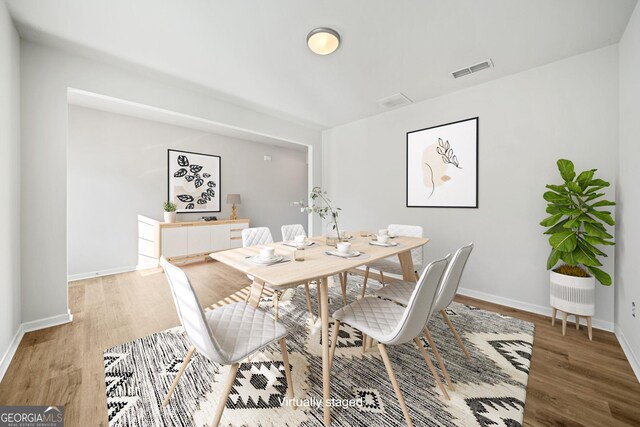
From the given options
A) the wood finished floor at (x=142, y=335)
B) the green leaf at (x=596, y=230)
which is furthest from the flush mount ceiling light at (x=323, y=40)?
the wood finished floor at (x=142, y=335)

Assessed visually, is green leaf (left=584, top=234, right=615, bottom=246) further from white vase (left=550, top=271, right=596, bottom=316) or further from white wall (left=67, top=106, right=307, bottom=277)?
white wall (left=67, top=106, right=307, bottom=277)

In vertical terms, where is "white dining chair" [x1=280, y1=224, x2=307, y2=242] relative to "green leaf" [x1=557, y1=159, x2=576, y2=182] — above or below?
below

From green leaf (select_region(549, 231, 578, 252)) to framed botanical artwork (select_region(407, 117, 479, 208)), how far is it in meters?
0.93

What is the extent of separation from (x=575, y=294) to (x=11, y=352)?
4.60 metres

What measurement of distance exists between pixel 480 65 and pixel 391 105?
119cm

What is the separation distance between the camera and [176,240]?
433cm

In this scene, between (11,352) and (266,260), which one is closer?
(266,260)

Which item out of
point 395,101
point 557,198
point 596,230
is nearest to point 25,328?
point 395,101

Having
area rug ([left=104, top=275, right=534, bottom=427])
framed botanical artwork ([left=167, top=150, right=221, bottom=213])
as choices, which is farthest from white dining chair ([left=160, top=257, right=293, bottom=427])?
framed botanical artwork ([left=167, top=150, right=221, bottom=213])

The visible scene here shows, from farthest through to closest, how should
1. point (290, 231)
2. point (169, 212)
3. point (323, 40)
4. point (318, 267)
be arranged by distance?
point (169, 212) < point (290, 231) < point (323, 40) < point (318, 267)

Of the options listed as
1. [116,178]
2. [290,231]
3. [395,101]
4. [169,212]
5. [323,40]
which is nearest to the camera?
[323,40]

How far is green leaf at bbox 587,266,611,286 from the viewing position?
6.56ft

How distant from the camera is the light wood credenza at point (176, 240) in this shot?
13.8 ft

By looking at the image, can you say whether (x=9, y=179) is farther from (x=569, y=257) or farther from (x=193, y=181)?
(x=569, y=257)
